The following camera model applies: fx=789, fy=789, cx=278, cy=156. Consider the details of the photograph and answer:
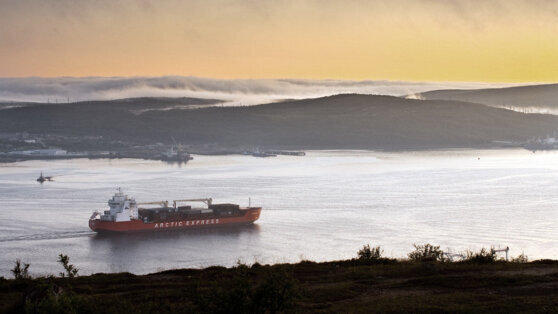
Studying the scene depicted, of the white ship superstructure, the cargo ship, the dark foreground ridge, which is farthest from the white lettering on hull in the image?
the dark foreground ridge

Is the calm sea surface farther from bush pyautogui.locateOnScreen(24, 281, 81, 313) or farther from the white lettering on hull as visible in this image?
bush pyautogui.locateOnScreen(24, 281, 81, 313)

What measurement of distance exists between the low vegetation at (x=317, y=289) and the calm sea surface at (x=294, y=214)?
4.13 meters

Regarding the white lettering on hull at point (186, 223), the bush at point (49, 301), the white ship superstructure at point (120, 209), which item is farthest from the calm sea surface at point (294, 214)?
the bush at point (49, 301)

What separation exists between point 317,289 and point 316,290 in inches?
1.9

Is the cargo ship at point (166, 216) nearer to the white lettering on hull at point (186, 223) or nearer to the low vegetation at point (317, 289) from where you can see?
the white lettering on hull at point (186, 223)

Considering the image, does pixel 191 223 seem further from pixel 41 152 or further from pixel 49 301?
pixel 41 152

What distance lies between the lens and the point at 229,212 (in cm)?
2955

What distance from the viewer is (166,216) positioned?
2844cm

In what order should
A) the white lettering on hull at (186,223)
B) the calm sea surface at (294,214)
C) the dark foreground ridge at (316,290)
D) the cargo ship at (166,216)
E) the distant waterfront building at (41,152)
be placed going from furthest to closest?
the distant waterfront building at (41,152), the white lettering on hull at (186,223), the cargo ship at (166,216), the calm sea surface at (294,214), the dark foreground ridge at (316,290)

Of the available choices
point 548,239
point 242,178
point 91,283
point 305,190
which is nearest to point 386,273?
point 91,283

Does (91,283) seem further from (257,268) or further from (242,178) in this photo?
(242,178)

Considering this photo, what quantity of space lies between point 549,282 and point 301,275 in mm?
2201

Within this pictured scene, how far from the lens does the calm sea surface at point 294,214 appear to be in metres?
21.4

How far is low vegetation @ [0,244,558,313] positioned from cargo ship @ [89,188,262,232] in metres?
20.2
